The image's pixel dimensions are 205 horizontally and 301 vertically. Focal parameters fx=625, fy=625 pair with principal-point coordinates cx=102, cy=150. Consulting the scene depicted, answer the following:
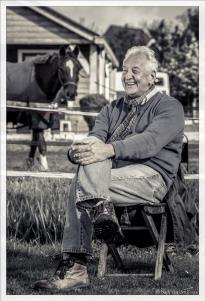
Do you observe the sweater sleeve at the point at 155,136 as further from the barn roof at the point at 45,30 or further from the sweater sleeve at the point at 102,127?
the barn roof at the point at 45,30

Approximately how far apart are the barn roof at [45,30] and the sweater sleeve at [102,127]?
31.5ft

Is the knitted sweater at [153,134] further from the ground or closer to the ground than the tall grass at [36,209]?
further from the ground

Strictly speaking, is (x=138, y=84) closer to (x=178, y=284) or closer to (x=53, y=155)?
(x=178, y=284)

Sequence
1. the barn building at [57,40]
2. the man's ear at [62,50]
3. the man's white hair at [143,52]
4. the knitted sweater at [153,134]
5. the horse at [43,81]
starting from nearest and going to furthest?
the knitted sweater at [153,134] → the man's white hair at [143,52] → the horse at [43,81] → the man's ear at [62,50] → the barn building at [57,40]

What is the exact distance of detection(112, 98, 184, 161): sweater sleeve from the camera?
3.84 metres

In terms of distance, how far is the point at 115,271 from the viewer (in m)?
4.44

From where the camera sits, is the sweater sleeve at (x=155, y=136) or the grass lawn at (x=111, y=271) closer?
the sweater sleeve at (x=155, y=136)

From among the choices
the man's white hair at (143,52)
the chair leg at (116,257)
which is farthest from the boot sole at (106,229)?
the man's white hair at (143,52)

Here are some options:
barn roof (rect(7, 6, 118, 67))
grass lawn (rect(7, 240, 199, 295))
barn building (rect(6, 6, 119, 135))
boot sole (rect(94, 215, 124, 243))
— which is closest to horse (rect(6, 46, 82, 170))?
grass lawn (rect(7, 240, 199, 295))

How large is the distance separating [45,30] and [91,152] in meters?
11.0

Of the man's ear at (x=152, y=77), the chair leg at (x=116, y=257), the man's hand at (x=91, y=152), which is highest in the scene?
the man's ear at (x=152, y=77)

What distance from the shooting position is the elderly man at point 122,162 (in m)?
3.68

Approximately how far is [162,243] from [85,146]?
918 mm
